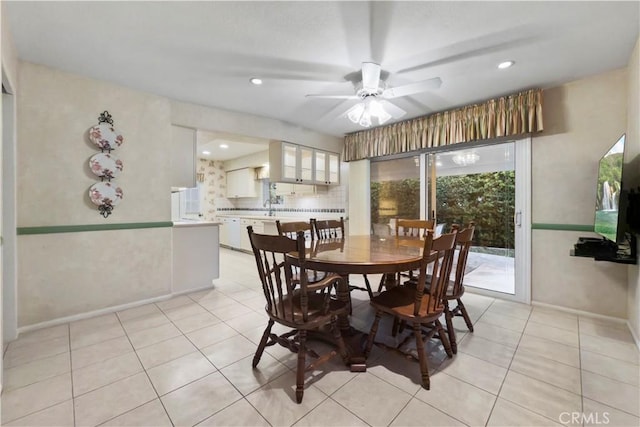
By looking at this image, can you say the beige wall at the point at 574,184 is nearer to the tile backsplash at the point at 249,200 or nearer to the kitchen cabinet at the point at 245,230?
the tile backsplash at the point at 249,200

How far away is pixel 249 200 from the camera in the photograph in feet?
23.2

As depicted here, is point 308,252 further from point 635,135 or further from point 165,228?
point 635,135

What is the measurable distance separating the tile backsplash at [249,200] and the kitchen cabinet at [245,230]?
29.2 inches

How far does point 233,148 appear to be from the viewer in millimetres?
5648

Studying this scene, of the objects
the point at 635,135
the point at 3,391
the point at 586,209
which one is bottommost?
the point at 3,391

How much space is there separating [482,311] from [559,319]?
2.19 ft

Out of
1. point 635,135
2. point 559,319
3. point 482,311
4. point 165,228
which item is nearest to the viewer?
point 635,135

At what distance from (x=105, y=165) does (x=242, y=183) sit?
13.0 feet

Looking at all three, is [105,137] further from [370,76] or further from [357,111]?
[370,76]

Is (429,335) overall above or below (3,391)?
above

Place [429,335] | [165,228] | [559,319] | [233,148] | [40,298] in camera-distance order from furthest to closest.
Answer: [233,148]
[165,228]
[559,319]
[40,298]
[429,335]

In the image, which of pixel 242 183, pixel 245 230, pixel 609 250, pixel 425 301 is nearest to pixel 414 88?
pixel 425 301

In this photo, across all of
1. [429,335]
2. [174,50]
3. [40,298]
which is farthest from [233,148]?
[429,335]

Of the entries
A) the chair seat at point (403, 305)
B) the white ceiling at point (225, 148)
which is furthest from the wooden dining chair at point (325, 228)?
the white ceiling at point (225, 148)
